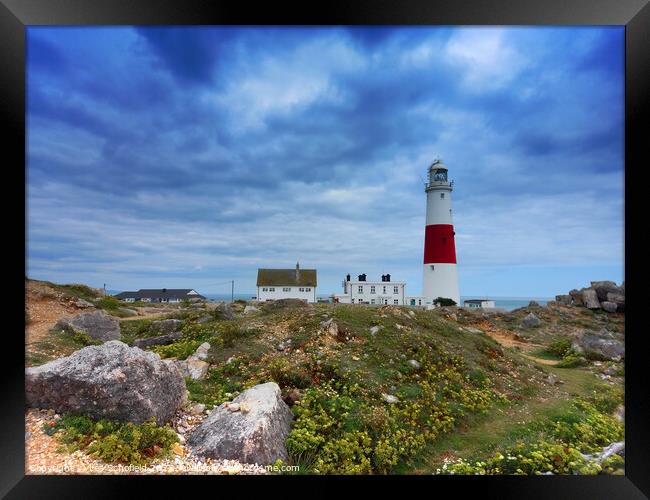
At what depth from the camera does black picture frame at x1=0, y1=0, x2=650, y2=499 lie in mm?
3033

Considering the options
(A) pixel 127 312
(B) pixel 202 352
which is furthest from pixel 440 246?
(A) pixel 127 312

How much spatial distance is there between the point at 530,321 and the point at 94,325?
11912 mm

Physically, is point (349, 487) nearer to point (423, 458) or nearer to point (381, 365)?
point (423, 458)

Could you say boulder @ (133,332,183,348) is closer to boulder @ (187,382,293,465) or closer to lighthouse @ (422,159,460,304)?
boulder @ (187,382,293,465)

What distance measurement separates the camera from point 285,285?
13.3m

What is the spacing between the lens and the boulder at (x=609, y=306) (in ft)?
32.6

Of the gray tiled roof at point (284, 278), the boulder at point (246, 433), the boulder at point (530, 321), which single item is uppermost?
the gray tiled roof at point (284, 278)

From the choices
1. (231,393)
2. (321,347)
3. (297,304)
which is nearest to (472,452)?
(321,347)

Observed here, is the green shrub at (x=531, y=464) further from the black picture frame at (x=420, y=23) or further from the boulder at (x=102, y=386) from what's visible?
the boulder at (x=102, y=386)

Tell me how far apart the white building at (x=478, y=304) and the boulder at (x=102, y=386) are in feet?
33.7

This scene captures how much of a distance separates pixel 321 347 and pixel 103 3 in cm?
482

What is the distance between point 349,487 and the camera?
3.09m

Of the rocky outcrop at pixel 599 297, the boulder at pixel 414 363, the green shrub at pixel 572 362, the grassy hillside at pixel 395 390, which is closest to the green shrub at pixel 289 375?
the grassy hillside at pixel 395 390

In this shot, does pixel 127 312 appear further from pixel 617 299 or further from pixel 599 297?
pixel 599 297
